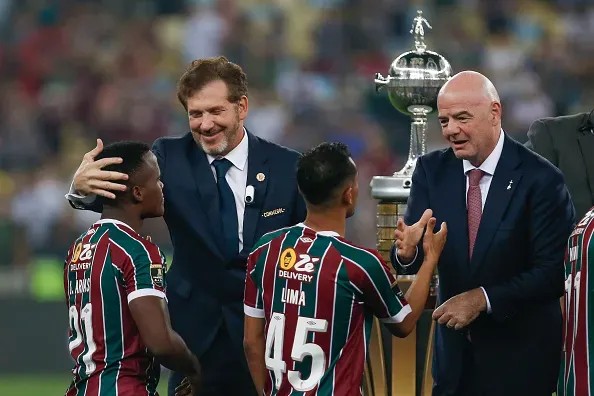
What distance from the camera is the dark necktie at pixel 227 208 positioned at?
176 inches

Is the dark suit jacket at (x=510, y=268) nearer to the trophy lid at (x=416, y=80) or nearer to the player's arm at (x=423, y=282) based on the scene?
the player's arm at (x=423, y=282)

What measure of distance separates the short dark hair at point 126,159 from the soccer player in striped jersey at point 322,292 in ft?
1.65

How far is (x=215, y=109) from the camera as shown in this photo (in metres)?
4.34

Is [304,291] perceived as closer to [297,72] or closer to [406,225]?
[406,225]

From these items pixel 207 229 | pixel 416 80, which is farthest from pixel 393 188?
pixel 207 229

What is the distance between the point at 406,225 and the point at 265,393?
0.76 metres

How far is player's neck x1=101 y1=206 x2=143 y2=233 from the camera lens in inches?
151

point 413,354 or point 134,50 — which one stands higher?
point 134,50

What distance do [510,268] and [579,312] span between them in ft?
2.07

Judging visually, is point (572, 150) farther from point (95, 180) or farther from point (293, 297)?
point (95, 180)

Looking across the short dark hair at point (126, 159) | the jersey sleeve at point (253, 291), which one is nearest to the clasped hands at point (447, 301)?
the jersey sleeve at point (253, 291)

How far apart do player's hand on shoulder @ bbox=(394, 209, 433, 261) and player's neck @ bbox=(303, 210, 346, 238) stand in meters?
0.33

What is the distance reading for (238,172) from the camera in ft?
15.0

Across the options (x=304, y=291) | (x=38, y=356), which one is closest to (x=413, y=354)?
(x=304, y=291)
